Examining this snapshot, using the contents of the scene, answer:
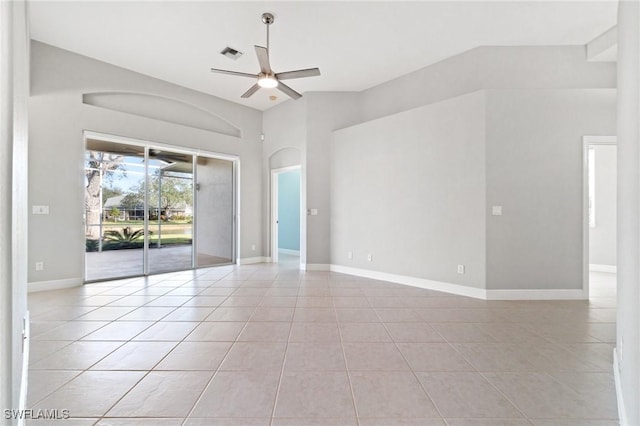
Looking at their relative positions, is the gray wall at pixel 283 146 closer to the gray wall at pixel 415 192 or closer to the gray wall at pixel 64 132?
the gray wall at pixel 415 192

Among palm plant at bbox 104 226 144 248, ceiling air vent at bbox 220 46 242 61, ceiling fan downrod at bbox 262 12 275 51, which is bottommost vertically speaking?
palm plant at bbox 104 226 144 248

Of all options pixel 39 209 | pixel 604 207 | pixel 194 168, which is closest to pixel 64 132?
pixel 39 209

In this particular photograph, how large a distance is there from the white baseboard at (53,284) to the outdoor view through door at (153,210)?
24 cm

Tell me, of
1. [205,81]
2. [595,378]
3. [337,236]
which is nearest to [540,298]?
[595,378]

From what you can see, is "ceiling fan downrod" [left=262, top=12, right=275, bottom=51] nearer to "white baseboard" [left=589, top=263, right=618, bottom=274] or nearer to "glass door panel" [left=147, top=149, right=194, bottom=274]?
"glass door panel" [left=147, top=149, right=194, bottom=274]

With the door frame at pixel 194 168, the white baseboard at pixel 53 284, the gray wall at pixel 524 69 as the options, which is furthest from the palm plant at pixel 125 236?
the gray wall at pixel 524 69

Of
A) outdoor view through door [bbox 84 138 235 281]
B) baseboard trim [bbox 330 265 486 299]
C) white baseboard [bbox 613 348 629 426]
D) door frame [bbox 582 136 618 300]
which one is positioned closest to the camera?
white baseboard [bbox 613 348 629 426]

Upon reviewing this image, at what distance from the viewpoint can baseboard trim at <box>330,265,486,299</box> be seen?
13.2 feet

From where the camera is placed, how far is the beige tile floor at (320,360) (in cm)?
165

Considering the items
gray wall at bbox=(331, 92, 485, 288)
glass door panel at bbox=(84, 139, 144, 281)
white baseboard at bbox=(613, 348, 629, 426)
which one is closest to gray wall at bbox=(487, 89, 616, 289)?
gray wall at bbox=(331, 92, 485, 288)

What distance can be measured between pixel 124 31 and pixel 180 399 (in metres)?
4.79

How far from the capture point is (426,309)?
3.50 m

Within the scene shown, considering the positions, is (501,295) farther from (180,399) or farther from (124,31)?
(124,31)

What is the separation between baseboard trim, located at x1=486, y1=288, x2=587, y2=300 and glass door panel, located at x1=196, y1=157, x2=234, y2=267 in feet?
18.1
